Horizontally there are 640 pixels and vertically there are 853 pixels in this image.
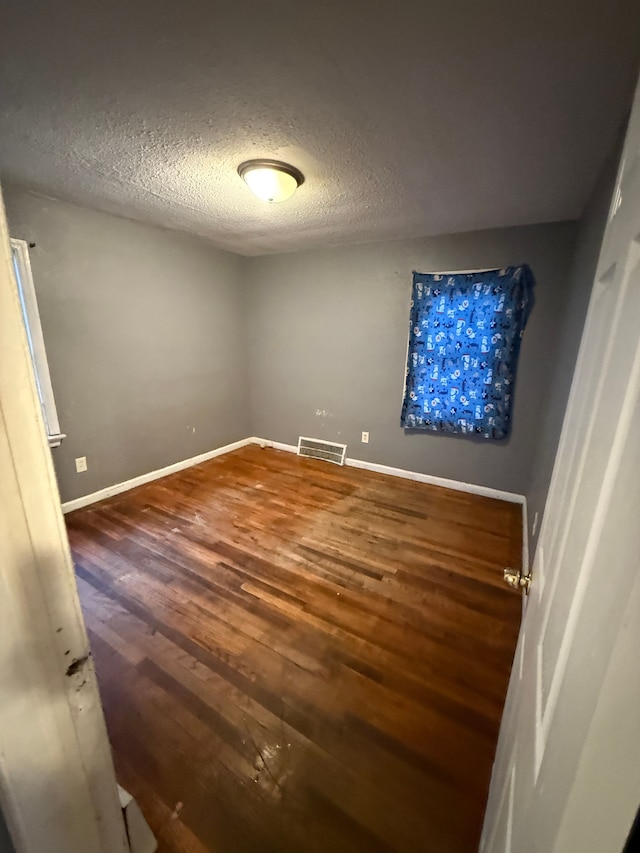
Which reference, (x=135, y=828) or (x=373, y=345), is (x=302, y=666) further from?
(x=373, y=345)

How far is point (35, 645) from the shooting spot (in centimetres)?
57

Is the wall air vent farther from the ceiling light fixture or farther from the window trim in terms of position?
the ceiling light fixture

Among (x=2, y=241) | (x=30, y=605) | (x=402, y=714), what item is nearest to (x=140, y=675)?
(x=402, y=714)

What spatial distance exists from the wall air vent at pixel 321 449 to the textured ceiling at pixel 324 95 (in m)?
2.28

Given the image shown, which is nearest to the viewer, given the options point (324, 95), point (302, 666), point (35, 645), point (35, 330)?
point (35, 645)

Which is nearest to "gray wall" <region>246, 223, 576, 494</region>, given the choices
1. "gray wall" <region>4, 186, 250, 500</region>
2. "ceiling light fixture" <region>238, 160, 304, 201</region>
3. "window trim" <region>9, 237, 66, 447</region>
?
"gray wall" <region>4, 186, 250, 500</region>

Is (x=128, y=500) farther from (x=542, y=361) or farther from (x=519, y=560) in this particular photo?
(x=542, y=361)

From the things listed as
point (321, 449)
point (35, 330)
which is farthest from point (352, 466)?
point (35, 330)

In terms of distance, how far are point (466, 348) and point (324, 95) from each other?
209 cm

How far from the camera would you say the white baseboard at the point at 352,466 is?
278 cm

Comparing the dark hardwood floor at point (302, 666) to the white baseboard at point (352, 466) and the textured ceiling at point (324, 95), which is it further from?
the textured ceiling at point (324, 95)

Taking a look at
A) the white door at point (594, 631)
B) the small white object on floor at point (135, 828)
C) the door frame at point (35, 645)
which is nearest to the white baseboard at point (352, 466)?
the white door at point (594, 631)

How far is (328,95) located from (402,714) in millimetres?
2271

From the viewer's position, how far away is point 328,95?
4.14 ft
